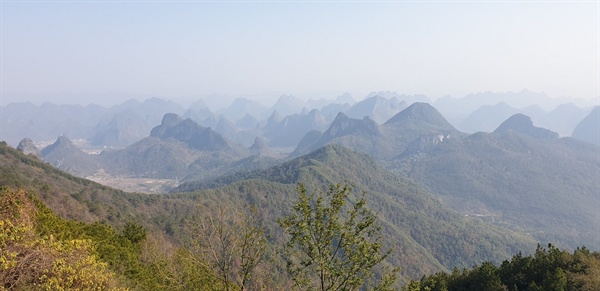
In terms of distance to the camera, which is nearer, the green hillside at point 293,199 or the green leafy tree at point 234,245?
the green leafy tree at point 234,245

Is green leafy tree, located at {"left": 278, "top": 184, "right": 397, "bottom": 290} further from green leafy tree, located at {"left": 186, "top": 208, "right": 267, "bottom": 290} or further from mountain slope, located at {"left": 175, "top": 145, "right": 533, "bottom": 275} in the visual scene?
mountain slope, located at {"left": 175, "top": 145, "right": 533, "bottom": 275}

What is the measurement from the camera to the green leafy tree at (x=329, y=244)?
559 inches

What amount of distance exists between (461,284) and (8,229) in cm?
3783

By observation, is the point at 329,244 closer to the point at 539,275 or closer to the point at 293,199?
the point at 539,275

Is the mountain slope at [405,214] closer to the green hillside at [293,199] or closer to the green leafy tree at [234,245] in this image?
the green hillside at [293,199]

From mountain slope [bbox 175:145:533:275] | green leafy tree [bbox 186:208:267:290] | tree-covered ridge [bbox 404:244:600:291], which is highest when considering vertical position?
green leafy tree [bbox 186:208:267:290]

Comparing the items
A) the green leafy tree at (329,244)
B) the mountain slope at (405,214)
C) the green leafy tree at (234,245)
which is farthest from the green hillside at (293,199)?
the green leafy tree at (329,244)

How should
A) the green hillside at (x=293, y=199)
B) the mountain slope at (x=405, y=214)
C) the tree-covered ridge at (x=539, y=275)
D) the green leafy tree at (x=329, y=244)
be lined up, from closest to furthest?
the green leafy tree at (x=329, y=244) < the tree-covered ridge at (x=539, y=275) < the green hillside at (x=293, y=199) < the mountain slope at (x=405, y=214)

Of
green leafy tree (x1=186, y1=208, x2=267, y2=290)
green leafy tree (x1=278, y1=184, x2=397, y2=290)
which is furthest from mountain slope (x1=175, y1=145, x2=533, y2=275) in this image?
green leafy tree (x1=278, y1=184, x2=397, y2=290)

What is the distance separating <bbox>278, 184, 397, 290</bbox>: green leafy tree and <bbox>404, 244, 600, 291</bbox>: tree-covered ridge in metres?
18.8

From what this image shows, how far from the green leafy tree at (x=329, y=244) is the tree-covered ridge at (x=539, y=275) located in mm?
18772

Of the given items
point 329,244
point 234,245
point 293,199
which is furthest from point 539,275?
point 293,199

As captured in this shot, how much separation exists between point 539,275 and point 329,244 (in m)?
29.5

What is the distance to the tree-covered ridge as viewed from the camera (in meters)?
30.0
